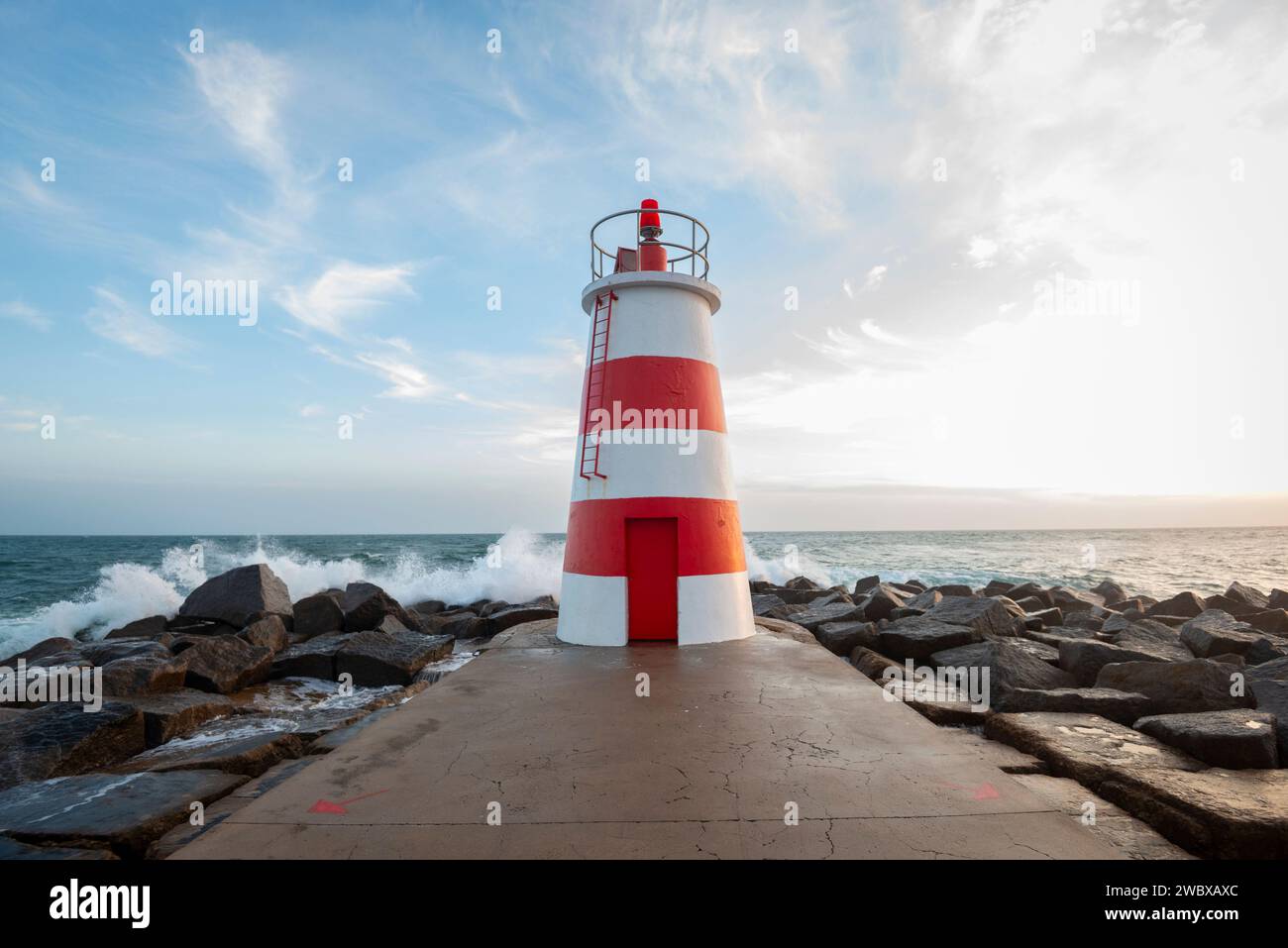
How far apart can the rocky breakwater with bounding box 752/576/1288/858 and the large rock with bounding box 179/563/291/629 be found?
9.07m

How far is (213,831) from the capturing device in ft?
9.78

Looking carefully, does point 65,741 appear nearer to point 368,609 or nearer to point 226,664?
point 226,664

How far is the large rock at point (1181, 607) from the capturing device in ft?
40.8

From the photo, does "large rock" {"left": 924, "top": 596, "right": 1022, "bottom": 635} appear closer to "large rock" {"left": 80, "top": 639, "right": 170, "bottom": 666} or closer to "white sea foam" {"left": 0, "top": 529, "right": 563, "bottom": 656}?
"large rock" {"left": 80, "top": 639, "right": 170, "bottom": 666}

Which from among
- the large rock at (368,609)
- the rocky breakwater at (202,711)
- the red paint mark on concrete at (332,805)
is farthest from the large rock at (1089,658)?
the large rock at (368,609)

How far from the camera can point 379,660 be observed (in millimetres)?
8047

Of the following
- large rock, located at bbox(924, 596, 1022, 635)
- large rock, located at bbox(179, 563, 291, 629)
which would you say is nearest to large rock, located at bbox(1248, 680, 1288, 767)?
large rock, located at bbox(924, 596, 1022, 635)

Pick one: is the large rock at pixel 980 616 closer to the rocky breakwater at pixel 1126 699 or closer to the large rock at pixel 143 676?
the rocky breakwater at pixel 1126 699

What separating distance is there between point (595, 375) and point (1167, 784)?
5868 millimetres

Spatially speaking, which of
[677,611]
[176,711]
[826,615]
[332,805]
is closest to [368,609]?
[176,711]
